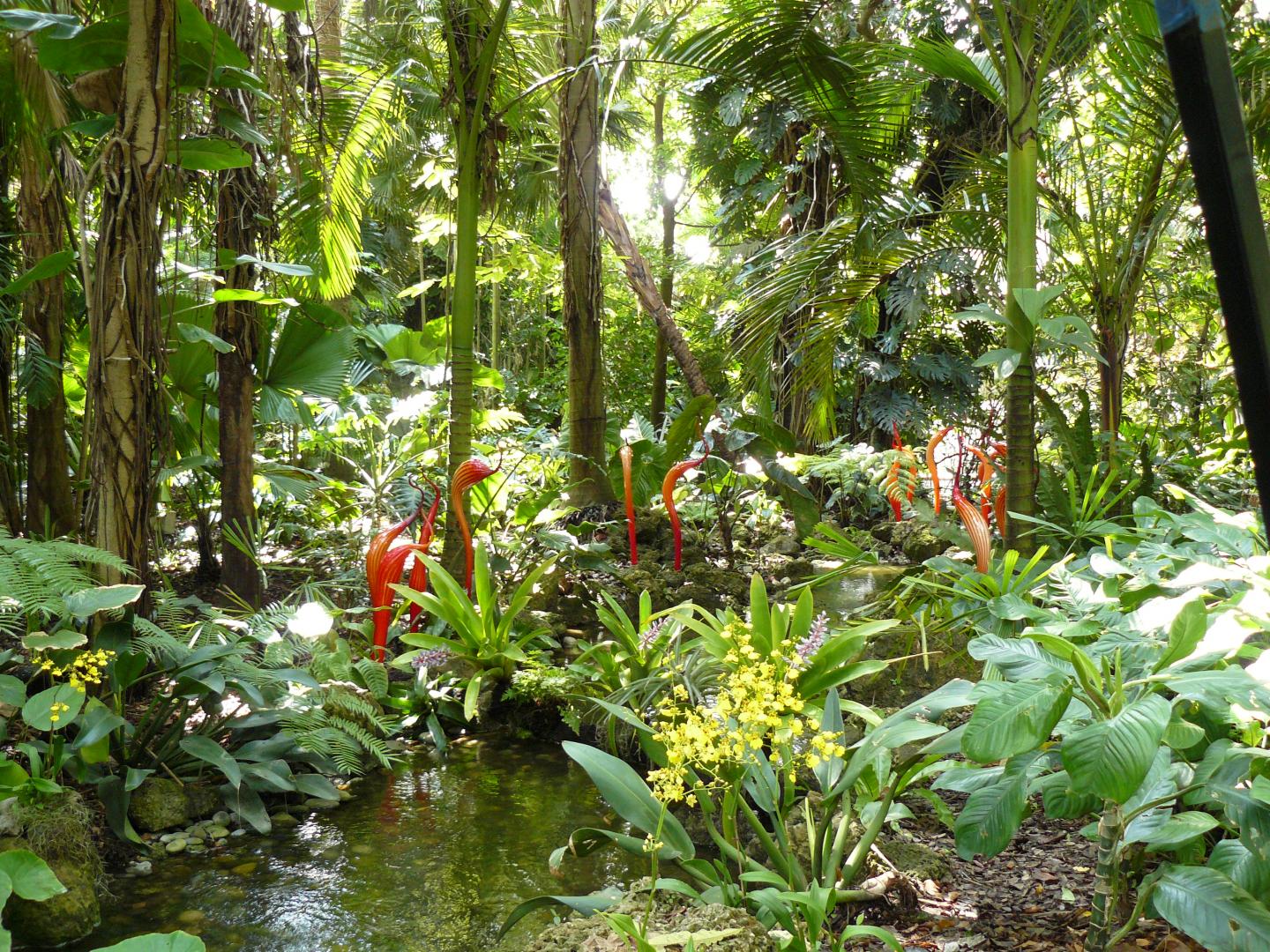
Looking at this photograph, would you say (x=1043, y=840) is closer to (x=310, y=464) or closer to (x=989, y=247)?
(x=989, y=247)

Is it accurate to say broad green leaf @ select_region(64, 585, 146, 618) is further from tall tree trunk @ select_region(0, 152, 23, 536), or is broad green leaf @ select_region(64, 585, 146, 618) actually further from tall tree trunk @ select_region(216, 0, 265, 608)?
tall tree trunk @ select_region(216, 0, 265, 608)

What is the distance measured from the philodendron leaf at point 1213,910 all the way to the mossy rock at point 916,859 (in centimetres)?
88

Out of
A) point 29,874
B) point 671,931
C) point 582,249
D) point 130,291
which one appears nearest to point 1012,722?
point 671,931

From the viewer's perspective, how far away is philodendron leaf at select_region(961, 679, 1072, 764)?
136 centimetres

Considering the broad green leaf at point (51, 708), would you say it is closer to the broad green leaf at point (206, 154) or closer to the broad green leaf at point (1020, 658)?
the broad green leaf at point (206, 154)

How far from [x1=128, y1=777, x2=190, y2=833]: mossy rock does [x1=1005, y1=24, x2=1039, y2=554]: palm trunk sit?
2.81m

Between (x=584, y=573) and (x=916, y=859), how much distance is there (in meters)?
3.10

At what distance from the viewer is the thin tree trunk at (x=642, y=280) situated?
6348 mm

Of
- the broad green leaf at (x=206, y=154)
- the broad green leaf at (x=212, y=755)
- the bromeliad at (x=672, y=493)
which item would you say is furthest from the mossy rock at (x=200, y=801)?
the bromeliad at (x=672, y=493)

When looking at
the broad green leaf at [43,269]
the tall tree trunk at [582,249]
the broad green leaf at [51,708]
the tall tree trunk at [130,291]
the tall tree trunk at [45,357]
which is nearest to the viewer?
the broad green leaf at [51,708]

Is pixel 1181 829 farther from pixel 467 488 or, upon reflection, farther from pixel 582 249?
pixel 582 249

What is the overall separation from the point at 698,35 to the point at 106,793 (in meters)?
3.88

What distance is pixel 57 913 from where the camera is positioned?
2168 mm

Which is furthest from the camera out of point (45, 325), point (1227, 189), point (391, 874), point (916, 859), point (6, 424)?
point (45, 325)
